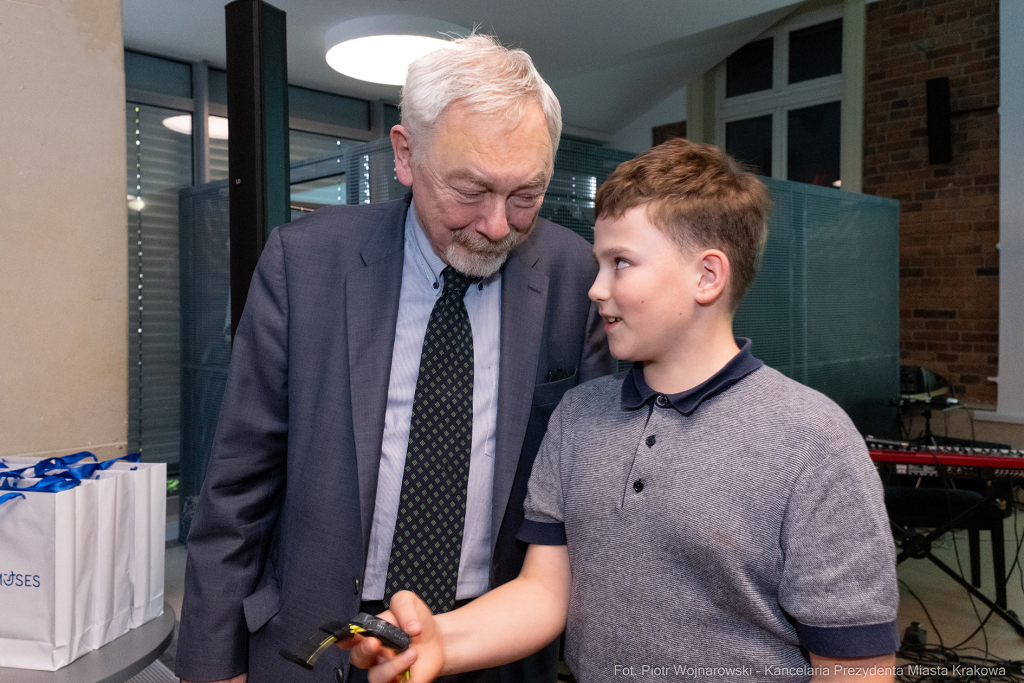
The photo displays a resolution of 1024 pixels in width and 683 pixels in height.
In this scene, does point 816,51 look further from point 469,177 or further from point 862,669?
point 862,669

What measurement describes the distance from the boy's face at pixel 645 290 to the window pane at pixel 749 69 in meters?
7.02

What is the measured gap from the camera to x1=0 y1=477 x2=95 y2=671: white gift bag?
126 cm

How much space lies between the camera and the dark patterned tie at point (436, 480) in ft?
3.90

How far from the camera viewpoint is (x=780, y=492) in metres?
0.93

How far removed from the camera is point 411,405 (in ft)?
4.09

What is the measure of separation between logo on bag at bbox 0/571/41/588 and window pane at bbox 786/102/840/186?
6915mm

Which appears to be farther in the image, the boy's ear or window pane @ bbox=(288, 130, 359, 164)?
window pane @ bbox=(288, 130, 359, 164)

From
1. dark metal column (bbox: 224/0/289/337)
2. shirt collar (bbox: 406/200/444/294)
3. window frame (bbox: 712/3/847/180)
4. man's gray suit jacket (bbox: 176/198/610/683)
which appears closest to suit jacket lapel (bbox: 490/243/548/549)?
man's gray suit jacket (bbox: 176/198/610/683)

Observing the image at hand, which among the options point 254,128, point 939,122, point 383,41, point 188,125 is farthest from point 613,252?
point 939,122

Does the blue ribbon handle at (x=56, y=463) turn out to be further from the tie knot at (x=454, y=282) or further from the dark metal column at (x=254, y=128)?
the tie knot at (x=454, y=282)

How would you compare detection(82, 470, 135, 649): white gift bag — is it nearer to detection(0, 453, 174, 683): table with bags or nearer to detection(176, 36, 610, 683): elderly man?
detection(0, 453, 174, 683): table with bags

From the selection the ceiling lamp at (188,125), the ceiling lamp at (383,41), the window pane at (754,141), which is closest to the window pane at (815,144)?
the window pane at (754,141)

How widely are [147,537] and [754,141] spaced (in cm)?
710

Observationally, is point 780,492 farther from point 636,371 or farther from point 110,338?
point 110,338
